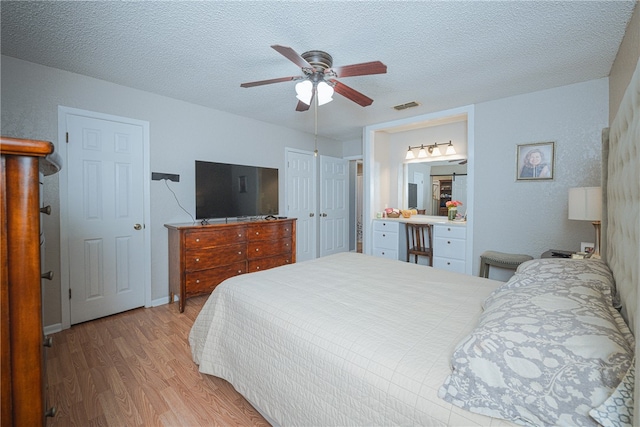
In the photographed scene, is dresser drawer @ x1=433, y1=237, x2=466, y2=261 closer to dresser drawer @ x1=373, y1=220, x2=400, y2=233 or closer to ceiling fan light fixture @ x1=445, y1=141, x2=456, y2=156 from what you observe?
dresser drawer @ x1=373, y1=220, x2=400, y2=233

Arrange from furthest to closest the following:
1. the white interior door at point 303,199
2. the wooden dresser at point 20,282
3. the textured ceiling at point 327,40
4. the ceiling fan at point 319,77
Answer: the white interior door at point 303,199
the ceiling fan at point 319,77
the textured ceiling at point 327,40
the wooden dresser at point 20,282

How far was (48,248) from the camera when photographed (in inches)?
101

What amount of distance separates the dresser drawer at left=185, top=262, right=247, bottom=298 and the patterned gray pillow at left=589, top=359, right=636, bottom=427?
3.18 meters

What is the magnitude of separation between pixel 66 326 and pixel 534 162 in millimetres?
5187

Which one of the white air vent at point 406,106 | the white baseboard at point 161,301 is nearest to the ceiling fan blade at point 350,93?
the white air vent at point 406,106

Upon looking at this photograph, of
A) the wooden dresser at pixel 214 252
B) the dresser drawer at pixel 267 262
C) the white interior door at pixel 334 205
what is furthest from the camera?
the white interior door at pixel 334 205

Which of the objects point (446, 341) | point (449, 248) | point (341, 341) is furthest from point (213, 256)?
point (449, 248)

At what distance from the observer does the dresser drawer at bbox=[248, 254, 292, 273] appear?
3.64 m

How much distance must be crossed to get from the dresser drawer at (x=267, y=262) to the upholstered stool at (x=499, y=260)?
2523mm

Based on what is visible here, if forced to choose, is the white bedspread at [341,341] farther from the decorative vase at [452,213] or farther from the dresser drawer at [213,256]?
the decorative vase at [452,213]

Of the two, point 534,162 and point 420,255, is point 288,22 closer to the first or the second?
point 534,162

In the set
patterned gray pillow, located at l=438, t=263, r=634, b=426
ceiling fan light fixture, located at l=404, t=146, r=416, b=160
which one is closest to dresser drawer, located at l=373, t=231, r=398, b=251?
ceiling fan light fixture, located at l=404, t=146, r=416, b=160

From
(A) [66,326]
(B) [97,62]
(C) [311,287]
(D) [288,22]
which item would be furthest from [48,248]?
(D) [288,22]

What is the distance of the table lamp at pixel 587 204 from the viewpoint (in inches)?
88.0
